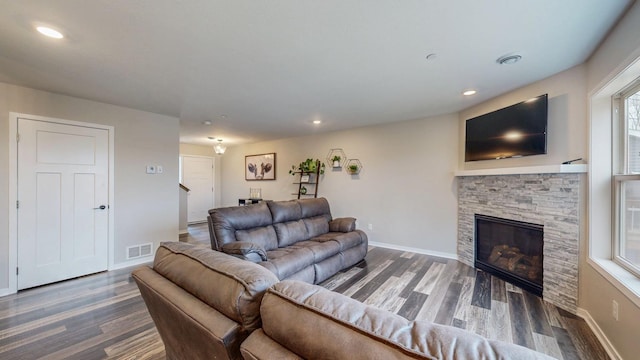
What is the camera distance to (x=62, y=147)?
10.4 feet

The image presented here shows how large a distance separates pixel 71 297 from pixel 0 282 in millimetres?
843

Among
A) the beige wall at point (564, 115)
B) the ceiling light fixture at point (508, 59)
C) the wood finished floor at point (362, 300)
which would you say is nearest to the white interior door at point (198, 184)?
the wood finished floor at point (362, 300)

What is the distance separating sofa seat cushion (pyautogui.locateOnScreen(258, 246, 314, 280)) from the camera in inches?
97.3

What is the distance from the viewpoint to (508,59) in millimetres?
2266

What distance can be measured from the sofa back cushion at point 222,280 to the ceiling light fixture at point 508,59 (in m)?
2.65

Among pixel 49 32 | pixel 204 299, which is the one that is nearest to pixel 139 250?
pixel 49 32

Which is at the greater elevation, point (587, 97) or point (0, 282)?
point (587, 97)

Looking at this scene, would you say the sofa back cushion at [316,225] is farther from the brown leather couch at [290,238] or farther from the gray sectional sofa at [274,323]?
the gray sectional sofa at [274,323]

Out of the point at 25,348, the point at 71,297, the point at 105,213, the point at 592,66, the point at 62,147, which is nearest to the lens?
the point at 25,348

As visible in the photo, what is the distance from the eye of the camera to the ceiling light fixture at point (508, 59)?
2.21 metres

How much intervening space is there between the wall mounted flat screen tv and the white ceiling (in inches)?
11.2

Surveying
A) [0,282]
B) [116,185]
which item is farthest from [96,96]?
[0,282]

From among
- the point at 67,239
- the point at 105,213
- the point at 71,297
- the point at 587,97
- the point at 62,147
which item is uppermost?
the point at 587,97

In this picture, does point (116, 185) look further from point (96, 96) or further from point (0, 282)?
point (0, 282)
